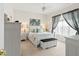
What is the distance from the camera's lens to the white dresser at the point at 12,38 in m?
2.76

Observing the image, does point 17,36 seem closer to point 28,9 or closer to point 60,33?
point 28,9

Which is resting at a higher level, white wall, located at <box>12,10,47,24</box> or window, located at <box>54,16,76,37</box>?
white wall, located at <box>12,10,47,24</box>

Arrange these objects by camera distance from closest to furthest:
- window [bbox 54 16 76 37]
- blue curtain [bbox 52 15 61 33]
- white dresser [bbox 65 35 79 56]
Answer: white dresser [bbox 65 35 79 56] < window [bbox 54 16 76 37] < blue curtain [bbox 52 15 61 33]

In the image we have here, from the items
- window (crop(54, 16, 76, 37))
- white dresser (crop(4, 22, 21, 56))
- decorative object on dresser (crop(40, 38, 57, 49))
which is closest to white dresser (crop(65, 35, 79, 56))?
white dresser (crop(4, 22, 21, 56))

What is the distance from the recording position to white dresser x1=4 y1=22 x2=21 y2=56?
2756mm

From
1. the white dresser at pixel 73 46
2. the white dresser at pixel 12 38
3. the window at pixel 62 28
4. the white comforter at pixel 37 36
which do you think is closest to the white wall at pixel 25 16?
the white comforter at pixel 37 36

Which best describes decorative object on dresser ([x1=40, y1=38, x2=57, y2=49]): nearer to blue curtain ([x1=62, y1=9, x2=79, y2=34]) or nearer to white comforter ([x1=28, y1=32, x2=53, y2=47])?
white comforter ([x1=28, y1=32, x2=53, y2=47])

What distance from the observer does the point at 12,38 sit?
280 cm

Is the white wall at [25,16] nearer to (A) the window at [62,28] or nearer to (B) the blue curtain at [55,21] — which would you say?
(B) the blue curtain at [55,21]

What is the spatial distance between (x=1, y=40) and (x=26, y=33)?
3440mm

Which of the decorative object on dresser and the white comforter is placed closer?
the decorative object on dresser

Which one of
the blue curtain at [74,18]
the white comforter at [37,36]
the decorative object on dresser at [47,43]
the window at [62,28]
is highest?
the blue curtain at [74,18]

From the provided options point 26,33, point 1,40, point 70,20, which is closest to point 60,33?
point 70,20

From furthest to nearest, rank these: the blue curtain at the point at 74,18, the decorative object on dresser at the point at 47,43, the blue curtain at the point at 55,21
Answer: the blue curtain at the point at 55,21 → the decorative object on dresser at the point at 47,43 → the blue curtain at the point at 74,18
